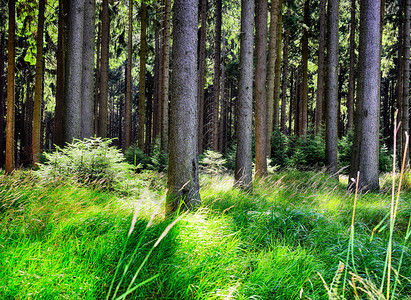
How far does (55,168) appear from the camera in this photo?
4773 mm

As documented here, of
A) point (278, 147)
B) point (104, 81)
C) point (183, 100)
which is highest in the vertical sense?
point (104, 81)

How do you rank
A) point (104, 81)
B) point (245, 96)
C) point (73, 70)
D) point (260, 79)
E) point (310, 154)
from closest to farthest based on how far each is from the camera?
1. point (245, 96)
2. point (73, 70)
3. point (260, 79)
4. point (310, 154)
5. point (104, 81)

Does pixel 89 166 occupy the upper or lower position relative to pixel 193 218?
upper

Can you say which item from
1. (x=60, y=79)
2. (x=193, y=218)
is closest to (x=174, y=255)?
(x=193, y=218)

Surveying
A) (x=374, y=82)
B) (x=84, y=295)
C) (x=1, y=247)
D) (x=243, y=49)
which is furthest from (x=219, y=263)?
(x=374, y=82)

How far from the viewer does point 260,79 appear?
7895mm

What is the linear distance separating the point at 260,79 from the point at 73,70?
5.42 m

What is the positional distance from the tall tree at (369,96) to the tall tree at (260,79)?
2.53 meters

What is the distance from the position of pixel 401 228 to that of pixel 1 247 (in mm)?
5446

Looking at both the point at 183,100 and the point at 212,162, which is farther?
the point at 212,162

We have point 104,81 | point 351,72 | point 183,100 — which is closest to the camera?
point 183,100

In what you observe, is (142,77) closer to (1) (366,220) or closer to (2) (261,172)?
(2) (261,172)

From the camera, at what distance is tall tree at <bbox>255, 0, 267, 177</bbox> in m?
7.57

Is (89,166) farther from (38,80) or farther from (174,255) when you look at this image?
(38,80)
